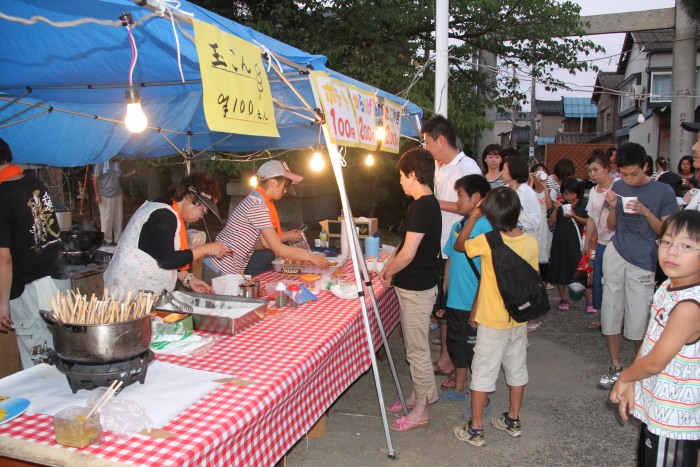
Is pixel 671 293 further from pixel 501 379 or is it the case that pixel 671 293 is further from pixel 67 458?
pixel 501 379

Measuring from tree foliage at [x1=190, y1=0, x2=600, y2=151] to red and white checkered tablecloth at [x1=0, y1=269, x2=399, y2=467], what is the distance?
6088 millimetres

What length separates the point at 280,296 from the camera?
347 cm

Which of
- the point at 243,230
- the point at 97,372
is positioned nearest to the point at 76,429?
the point at 97,372

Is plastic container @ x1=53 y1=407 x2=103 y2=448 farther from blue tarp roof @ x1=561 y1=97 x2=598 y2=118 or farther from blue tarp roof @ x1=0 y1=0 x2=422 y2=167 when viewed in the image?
blue tarp roof @ x1=561 y1=97 x2=598 y2=118

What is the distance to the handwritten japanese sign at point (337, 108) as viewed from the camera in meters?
3.13

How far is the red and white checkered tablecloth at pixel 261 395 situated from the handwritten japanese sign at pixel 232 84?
112 centimetres

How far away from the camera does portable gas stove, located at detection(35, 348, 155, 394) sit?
2004mm

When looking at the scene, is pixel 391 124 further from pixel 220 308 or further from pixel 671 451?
pixel 671 451

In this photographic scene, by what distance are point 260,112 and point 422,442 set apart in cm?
246

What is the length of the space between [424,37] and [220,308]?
9698mm

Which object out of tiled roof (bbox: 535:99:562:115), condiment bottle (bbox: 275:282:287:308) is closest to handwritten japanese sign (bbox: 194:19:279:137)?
condiment bottle (bbox: 275:282:287:308)

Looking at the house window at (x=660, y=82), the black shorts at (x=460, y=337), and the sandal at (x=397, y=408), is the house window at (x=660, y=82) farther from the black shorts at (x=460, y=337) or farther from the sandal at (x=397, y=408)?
the sandal at (x=397, y=408)

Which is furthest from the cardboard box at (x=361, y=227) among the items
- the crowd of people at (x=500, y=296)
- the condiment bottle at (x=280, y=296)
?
the condiment bottle at (x=280, y=296)

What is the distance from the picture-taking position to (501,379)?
15.3ft
